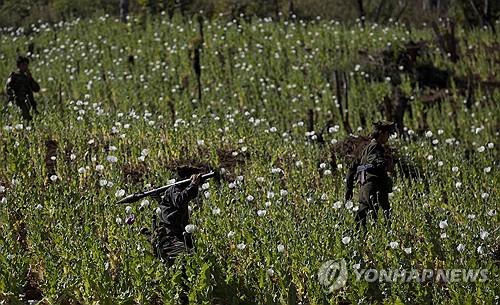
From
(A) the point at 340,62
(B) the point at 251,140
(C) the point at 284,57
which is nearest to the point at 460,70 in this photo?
(A) the point at 340,62

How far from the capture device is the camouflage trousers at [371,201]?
827 cm

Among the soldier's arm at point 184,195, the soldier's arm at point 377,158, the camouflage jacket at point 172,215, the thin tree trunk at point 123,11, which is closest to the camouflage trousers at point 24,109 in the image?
the camouflage jacket at point 172,215

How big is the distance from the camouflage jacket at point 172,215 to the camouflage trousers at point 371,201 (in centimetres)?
225

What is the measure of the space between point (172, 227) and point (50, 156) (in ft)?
16.8

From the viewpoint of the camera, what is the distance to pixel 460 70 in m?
19.4

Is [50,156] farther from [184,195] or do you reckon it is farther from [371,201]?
[371,201]

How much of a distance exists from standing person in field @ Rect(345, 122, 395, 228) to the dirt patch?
4.93 metres

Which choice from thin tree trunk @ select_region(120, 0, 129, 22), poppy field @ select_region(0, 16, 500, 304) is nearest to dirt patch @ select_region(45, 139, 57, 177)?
poppy field @ select_region(0, 16, 500, 304)

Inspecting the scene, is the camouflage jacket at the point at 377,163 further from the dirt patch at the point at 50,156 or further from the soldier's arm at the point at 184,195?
the dirt patch at the point at 50,156

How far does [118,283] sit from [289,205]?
8.29 ft

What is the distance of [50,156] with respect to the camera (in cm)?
1148

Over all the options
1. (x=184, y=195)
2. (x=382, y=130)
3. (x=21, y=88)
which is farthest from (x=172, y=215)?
(x=21, y=88)

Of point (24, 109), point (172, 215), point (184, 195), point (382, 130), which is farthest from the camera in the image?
point (24, 109)

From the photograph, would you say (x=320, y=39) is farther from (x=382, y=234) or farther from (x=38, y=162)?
(x=382, y=234)
